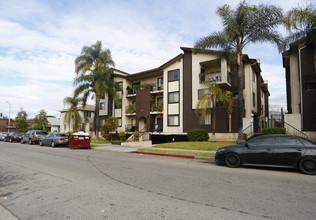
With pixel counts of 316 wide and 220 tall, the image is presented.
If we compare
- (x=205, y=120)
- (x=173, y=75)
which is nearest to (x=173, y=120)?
(x=205, y=120)

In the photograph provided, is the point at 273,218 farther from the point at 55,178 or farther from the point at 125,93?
the point at 125,93

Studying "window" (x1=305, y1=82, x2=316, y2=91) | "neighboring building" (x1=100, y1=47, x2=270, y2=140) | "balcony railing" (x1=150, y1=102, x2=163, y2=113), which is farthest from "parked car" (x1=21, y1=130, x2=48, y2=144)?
→ "window" (x1=305, y1=82, x2=316, y2=91)

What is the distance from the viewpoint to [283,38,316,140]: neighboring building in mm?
17109

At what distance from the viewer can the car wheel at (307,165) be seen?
7.96 metres

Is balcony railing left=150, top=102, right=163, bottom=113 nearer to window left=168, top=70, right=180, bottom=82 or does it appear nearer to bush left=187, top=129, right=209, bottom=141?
window left=168, top=70, right=180, bottom=82

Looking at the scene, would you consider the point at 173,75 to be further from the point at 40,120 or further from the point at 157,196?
the point at 40,120

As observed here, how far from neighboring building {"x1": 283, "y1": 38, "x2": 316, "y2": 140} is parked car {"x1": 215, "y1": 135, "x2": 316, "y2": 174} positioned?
33.8ft

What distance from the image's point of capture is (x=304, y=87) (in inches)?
762

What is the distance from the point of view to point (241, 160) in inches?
364

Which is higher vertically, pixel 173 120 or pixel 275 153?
pixel 173 120

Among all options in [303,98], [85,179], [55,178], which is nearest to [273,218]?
[85,179]

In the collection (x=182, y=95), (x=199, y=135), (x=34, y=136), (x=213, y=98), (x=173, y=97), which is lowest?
(x=34, y=136)

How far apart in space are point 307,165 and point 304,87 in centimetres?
1432

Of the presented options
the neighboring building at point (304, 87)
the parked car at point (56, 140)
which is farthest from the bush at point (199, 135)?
the parked car at point (56, 140)
